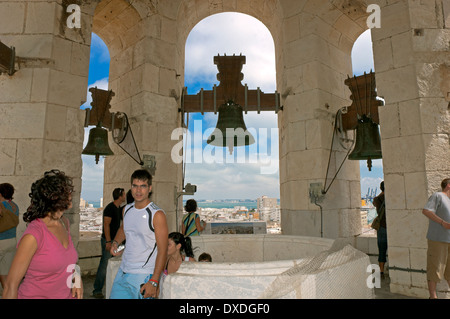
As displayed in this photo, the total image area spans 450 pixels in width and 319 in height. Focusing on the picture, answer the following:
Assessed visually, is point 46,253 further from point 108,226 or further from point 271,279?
point 108,226

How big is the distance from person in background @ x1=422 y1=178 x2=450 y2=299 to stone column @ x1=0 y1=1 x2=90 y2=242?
4444 millimetres

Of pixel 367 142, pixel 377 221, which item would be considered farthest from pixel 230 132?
pixel 377 221

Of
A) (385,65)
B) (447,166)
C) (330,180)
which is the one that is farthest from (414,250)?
(385,65)

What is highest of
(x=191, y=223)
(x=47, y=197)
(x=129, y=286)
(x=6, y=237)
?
(x=47, y=197)

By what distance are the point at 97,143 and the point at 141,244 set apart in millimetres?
3641

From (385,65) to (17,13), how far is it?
17.3ft

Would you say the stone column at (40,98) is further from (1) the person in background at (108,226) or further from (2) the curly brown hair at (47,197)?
(2) the curly brown hair at (47,197)

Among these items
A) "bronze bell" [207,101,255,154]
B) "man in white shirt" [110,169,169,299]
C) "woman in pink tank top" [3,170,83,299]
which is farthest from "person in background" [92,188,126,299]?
"woman in pink tank top" [3,170,83,299]

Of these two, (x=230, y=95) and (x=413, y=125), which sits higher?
(x=230, y=95)

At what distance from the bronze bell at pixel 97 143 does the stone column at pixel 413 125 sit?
4.45 metres

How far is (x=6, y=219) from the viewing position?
2.98 meters

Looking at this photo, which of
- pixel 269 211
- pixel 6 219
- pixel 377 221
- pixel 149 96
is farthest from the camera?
pixel 269 211
